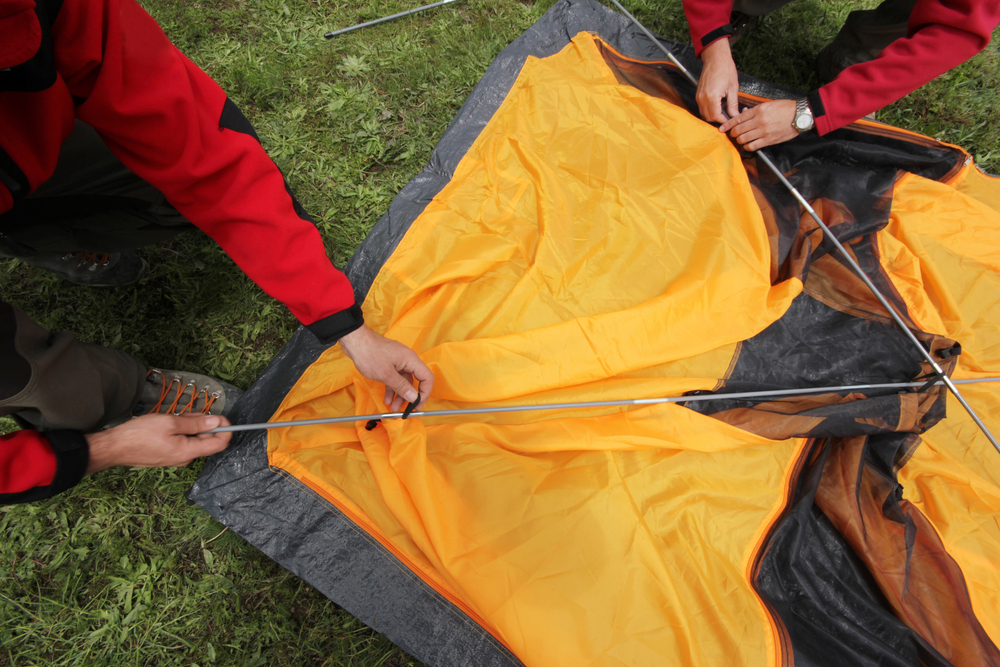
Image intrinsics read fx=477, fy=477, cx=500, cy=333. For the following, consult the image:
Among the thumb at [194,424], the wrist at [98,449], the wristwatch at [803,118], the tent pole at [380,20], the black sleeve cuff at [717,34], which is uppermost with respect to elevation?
the tent pole at [380,20]

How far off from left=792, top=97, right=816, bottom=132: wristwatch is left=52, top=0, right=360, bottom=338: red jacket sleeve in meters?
1.39

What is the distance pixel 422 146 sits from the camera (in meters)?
1.80

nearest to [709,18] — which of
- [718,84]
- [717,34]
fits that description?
[717,34]

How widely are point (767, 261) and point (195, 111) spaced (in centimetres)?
140

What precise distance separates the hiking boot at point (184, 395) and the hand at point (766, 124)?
1717 millimetres

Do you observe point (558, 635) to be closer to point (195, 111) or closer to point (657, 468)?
point (657, 468)

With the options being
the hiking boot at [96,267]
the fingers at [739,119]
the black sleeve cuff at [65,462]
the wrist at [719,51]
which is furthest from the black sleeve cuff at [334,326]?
the wrist at [719,51]

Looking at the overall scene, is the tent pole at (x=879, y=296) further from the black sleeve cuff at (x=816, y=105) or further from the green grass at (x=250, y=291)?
the green grass at (x=250, y=291)

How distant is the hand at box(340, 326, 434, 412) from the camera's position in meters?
1.03

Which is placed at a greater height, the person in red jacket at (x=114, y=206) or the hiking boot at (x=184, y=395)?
the person in red jacket at (x=114, y=206)

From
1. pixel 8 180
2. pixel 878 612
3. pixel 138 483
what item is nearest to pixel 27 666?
pixel 138 483

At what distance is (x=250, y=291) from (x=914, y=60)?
81.5 inches

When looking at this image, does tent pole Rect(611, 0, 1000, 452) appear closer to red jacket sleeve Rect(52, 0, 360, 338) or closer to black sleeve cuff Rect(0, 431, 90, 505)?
red jacket sleeve Rect(52, 0, 360, 338)

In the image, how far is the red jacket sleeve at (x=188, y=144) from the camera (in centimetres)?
82
